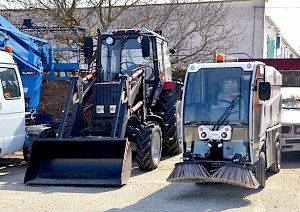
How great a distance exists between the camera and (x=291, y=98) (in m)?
13.6

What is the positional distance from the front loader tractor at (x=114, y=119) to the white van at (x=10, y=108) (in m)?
0.98

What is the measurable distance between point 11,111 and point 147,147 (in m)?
2.81

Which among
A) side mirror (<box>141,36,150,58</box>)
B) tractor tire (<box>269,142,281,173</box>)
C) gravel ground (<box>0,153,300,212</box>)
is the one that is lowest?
gravel ground (<box>0,153,300,212</box>)

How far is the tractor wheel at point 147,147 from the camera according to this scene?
32.9ft

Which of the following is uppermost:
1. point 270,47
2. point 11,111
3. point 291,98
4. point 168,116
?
point 270,47

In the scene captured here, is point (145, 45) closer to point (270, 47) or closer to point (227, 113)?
point (227, 113)

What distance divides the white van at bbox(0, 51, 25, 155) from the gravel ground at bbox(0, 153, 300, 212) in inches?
31.1

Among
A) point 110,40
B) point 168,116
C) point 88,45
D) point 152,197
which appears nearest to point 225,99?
point 152,197

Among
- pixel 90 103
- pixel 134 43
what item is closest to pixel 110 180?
pixel 90 103

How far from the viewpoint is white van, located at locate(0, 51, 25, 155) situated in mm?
10094

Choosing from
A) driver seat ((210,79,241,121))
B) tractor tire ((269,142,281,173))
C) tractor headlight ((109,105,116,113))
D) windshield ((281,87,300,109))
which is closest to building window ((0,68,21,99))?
tractor headlight ((109,105,116,113))

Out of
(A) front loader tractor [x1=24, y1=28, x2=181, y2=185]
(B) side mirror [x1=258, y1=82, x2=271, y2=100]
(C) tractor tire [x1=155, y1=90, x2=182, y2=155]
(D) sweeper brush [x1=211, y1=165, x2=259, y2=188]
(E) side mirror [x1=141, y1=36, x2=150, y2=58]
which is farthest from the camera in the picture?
(C) tractor tire [x1=155, y1=90, x2=182, y2=155]

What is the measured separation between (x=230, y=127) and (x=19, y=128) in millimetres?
4647

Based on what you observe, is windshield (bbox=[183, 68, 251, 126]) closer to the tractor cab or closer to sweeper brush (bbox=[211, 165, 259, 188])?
sweeper brush (bbox=[211, 165, 259, 188])
